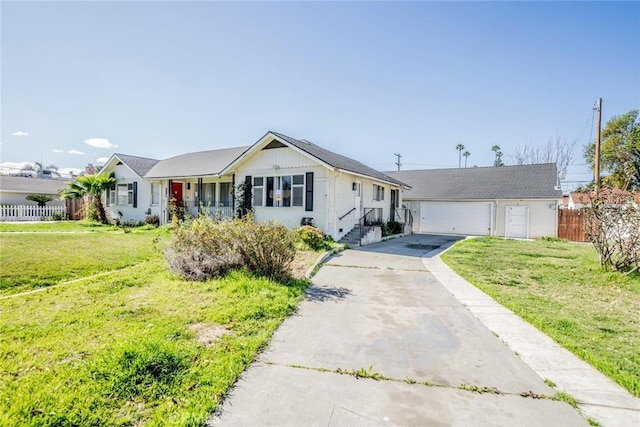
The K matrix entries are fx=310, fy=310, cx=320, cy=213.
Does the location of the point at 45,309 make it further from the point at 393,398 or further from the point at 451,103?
the point at 451,103

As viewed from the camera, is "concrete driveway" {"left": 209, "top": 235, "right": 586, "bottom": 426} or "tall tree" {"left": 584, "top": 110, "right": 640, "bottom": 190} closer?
"concrete driveway" {"left": 209, "top": 235, "right": 586, "bottom": 426}

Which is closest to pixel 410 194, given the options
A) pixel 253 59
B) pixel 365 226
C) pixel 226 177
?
pixel 365 226

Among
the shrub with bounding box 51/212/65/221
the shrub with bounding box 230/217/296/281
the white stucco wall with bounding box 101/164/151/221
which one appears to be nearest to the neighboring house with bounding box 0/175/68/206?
the shrub with bounding box 51/212/65/221

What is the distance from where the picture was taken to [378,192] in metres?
18.7

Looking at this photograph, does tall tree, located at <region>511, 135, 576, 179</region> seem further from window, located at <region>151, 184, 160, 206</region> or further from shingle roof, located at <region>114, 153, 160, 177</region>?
shingle roof, located at <region>114, 153, 160, 177</region>

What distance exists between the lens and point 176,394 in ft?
8.89

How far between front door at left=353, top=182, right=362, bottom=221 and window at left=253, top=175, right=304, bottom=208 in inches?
114

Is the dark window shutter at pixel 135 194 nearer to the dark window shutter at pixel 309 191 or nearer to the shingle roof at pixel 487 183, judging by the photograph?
the dark window shutter at pixel 309 191

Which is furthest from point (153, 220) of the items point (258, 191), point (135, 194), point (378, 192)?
point (378, 192)

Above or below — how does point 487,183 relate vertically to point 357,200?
above

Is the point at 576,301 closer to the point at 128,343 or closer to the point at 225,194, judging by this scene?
the point at 128,343

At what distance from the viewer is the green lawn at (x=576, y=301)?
3701mm

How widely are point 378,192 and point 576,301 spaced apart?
43.0 ft

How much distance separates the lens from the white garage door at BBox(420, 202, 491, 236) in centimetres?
2078
